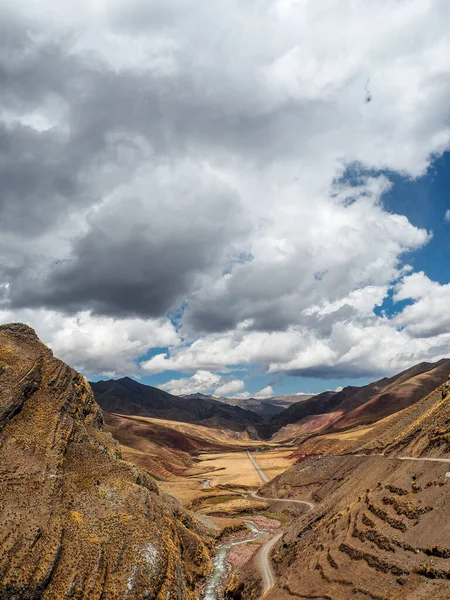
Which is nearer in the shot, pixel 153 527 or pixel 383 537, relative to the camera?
pixel 383 537

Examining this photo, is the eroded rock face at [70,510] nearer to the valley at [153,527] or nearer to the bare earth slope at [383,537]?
the valley at [153,527]

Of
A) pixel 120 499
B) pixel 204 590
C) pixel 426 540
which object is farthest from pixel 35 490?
pixel 426 540

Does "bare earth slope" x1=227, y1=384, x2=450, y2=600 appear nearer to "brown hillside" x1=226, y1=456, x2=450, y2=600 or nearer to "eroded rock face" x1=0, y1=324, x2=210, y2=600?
"brown hillside" x1=226, y1=456, x2=450, y2=600

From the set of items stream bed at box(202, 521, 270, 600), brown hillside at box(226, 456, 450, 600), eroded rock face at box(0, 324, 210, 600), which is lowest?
stream bed at box(202, 521, 270, 600)

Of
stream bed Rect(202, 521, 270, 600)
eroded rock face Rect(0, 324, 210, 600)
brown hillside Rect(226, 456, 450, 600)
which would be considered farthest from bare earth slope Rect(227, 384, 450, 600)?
eroded rock face Rect(0, 324, 210, 600)

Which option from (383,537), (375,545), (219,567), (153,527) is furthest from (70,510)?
(383,537)

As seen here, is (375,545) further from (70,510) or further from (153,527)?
(70,510)

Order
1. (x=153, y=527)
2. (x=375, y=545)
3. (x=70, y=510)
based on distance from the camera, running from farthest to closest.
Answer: (x=153, y=527)
(x=70, y=510)
(x=375, y=545)
